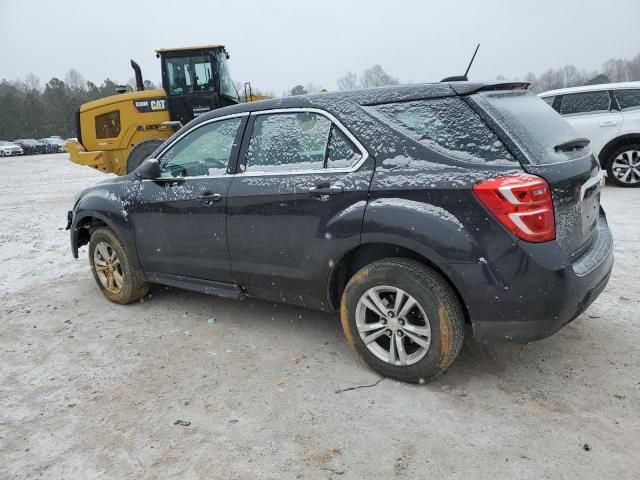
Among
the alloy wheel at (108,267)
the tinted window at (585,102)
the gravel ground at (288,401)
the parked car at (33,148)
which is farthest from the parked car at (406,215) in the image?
the parked car at (33,148)

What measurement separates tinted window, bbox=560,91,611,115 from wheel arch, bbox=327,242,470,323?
294 inches

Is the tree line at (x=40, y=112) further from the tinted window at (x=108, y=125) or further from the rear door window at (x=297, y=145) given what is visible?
the rear door window at (x=297, y=145)

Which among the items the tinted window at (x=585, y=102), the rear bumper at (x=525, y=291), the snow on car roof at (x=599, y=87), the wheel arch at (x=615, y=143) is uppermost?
the snow on car roof at (x=599, y=87)

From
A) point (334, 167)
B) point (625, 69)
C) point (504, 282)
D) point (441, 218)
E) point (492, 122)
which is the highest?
point (625, 69)

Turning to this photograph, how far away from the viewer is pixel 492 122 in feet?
8.91

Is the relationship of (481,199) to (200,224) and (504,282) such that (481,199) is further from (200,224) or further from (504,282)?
(200,224)

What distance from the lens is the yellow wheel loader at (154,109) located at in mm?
10922

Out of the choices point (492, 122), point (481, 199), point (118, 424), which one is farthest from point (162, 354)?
point (492, 122)

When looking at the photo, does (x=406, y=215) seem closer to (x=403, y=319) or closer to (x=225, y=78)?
(x=403, y=319)

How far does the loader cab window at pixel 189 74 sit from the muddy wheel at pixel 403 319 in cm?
906

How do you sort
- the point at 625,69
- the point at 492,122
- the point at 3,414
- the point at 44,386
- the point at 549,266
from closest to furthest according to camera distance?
the point at 549,266 < the point at 492,122 < the point at 3,414 < the point at 44,386 < the point at 625,69

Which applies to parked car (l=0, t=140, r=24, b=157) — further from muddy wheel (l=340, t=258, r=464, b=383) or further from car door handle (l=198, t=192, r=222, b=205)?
muddy wheel (l=340, t=258, r=464, b=383)

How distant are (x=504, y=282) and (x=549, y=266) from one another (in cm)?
23

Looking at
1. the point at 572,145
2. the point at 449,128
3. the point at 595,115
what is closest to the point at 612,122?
the point at 595,115
